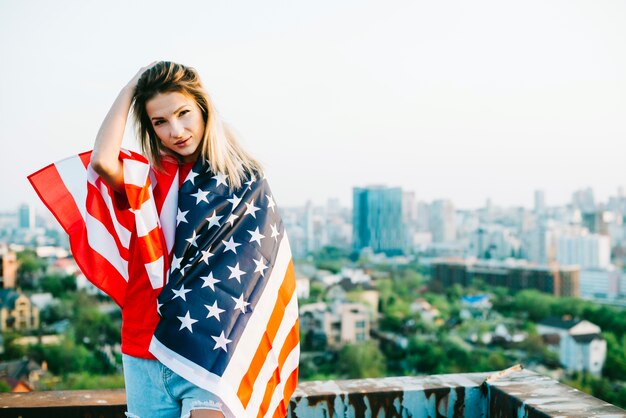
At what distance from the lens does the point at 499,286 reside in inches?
1302

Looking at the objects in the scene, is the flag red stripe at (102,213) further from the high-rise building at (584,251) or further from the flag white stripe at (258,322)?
the high-rise building at (584,251)

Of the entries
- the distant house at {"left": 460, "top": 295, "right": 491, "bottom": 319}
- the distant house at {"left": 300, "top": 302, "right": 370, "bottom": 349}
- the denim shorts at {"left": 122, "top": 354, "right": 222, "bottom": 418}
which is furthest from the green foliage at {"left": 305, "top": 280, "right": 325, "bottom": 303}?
the denim shorts at {"left": 122, "top": 354, "right": 222, "bottom": 418}

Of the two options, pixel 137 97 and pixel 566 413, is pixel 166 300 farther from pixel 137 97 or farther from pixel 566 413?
pixel 566 413

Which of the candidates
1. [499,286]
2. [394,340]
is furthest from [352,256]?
[394,340]

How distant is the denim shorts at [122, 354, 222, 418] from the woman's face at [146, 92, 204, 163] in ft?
1.05

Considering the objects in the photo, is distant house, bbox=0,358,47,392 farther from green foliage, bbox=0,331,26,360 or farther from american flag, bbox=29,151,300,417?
american flag, bbox=29,151,300,417

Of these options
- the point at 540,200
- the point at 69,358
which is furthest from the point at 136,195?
the point at 540,200

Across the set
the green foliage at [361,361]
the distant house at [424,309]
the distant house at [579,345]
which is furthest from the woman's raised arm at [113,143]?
the distant house at [424,309]

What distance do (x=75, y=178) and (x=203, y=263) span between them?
0.88ft

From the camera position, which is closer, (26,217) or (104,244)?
(104,244)

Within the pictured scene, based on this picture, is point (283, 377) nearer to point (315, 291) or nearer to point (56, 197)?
point (56, 197)

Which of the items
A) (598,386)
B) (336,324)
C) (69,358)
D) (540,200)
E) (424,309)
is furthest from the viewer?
(540,200)

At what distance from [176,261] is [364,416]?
1.89ft

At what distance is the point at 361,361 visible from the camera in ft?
80.4
